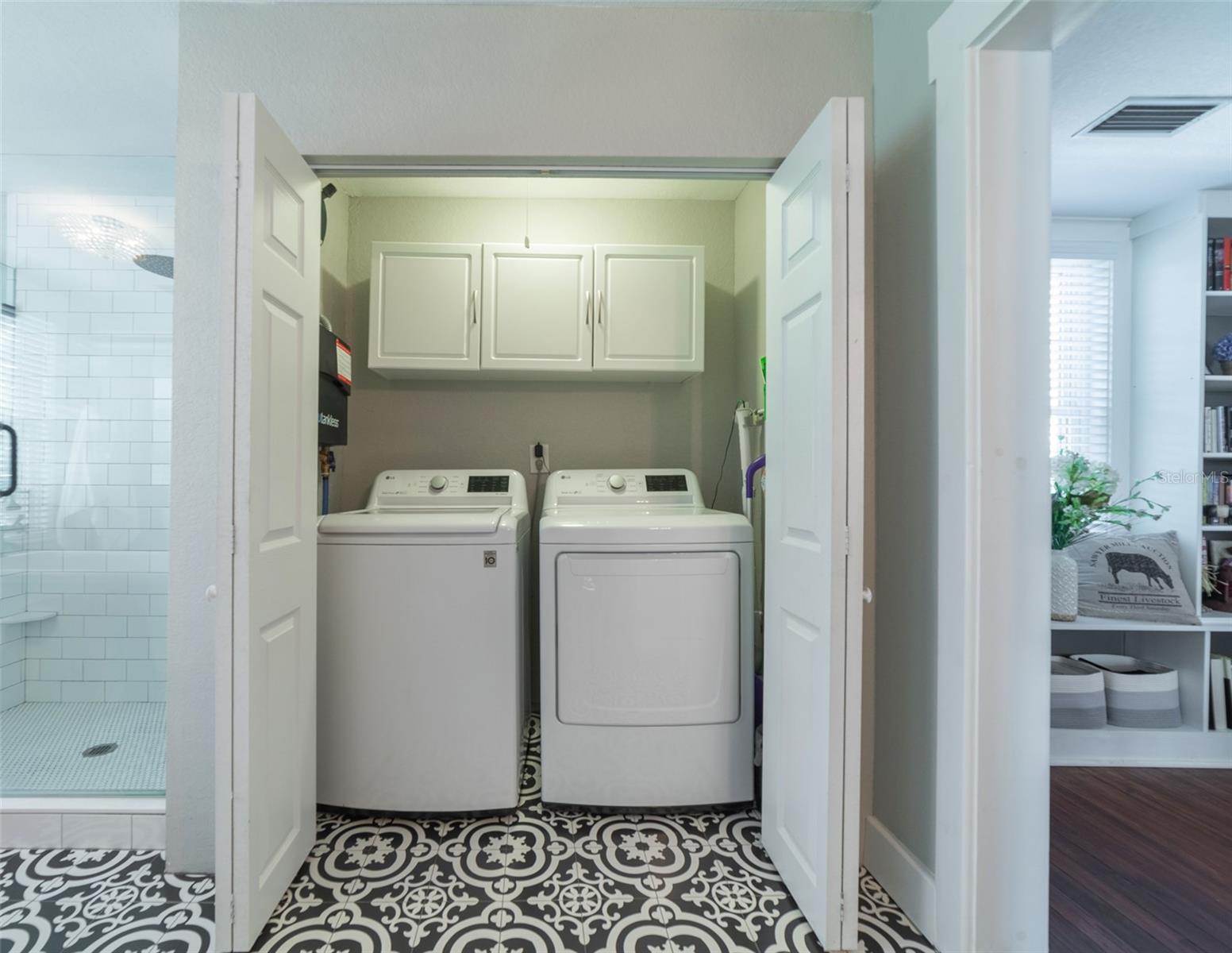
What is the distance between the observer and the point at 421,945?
1502 millimetres

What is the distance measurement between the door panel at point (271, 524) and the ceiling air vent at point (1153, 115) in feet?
8.68

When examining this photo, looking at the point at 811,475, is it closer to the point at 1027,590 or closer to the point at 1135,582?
the point at 1027,590

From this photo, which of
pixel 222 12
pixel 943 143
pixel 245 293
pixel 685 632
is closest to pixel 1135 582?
pixel 685 632

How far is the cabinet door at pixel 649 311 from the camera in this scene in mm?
2660

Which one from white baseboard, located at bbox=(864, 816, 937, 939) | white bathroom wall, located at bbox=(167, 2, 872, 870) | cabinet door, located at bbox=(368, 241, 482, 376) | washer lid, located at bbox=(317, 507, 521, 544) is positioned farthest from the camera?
cabinet door, located at bbox=(368, 241, 482, 376)

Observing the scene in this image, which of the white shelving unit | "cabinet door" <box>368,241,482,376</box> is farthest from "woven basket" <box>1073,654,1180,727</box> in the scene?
"cabinet door" <box>368,241,482,376</box>

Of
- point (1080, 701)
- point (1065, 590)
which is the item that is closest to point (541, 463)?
point (1065, 590)

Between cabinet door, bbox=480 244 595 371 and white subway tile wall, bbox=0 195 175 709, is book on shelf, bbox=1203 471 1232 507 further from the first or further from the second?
white subway tile wall, bbox=0 195 175 709

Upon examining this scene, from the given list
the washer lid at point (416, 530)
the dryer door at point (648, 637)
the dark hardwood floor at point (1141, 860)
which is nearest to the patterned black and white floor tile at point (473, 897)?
the dryer door at point (648, 637)

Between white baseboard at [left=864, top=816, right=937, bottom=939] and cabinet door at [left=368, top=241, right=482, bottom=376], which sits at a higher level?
cabinet door at [left=368, top=241, right=482, bottom=376]

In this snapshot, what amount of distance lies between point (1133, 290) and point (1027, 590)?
8.36 ft

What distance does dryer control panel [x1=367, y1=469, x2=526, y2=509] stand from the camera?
2621mm

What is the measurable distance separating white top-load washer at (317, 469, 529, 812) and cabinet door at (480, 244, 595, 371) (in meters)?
0.93

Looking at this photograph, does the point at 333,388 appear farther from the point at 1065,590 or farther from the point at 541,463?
the point at 1065,590
